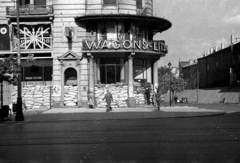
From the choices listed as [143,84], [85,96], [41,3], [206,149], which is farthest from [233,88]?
[206,149]

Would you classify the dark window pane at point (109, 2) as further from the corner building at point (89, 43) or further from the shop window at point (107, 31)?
the shop window at point (107, 31)

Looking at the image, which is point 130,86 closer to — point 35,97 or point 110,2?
point 110,2

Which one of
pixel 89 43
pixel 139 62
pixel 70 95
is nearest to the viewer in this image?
pixel 89 43

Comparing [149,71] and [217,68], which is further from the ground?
[217,68]

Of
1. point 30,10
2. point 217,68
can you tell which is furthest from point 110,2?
point 217,68

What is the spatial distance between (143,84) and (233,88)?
31.6 metres

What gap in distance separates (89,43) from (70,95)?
18.3 feet

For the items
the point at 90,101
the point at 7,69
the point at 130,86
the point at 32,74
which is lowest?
the point at 90,101

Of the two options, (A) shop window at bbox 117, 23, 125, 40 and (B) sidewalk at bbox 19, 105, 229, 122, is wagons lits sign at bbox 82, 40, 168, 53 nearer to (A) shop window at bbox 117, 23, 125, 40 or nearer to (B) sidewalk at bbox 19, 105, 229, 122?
(A) shop window at bbox 117, 23, 125, 40

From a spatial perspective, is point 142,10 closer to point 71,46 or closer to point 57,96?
point 71,46

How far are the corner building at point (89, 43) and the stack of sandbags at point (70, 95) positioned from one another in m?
0.32

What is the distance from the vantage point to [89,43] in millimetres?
34812

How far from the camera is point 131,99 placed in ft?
117

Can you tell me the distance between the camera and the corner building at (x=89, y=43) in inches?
1379
